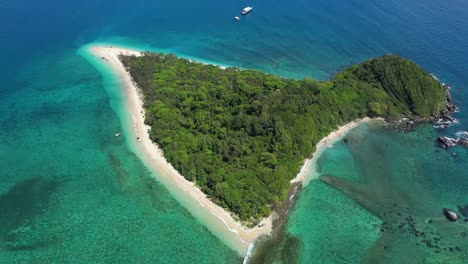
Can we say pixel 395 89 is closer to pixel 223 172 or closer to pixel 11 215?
pixel 223 172

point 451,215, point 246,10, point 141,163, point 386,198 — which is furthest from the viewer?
point 246,10

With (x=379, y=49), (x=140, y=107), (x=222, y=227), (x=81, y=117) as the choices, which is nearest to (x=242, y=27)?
(x=379, y=49)

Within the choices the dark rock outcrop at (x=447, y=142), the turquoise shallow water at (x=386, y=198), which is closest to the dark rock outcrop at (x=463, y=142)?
the dark rock outcrop at (x=447, y=142)

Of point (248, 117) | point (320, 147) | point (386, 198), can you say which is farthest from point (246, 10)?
point (386, 198)

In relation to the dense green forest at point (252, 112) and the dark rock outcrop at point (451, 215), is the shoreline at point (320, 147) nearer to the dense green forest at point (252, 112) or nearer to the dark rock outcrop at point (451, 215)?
the dense green forest at point (252, 112)

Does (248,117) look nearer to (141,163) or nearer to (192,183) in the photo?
(192,183)
